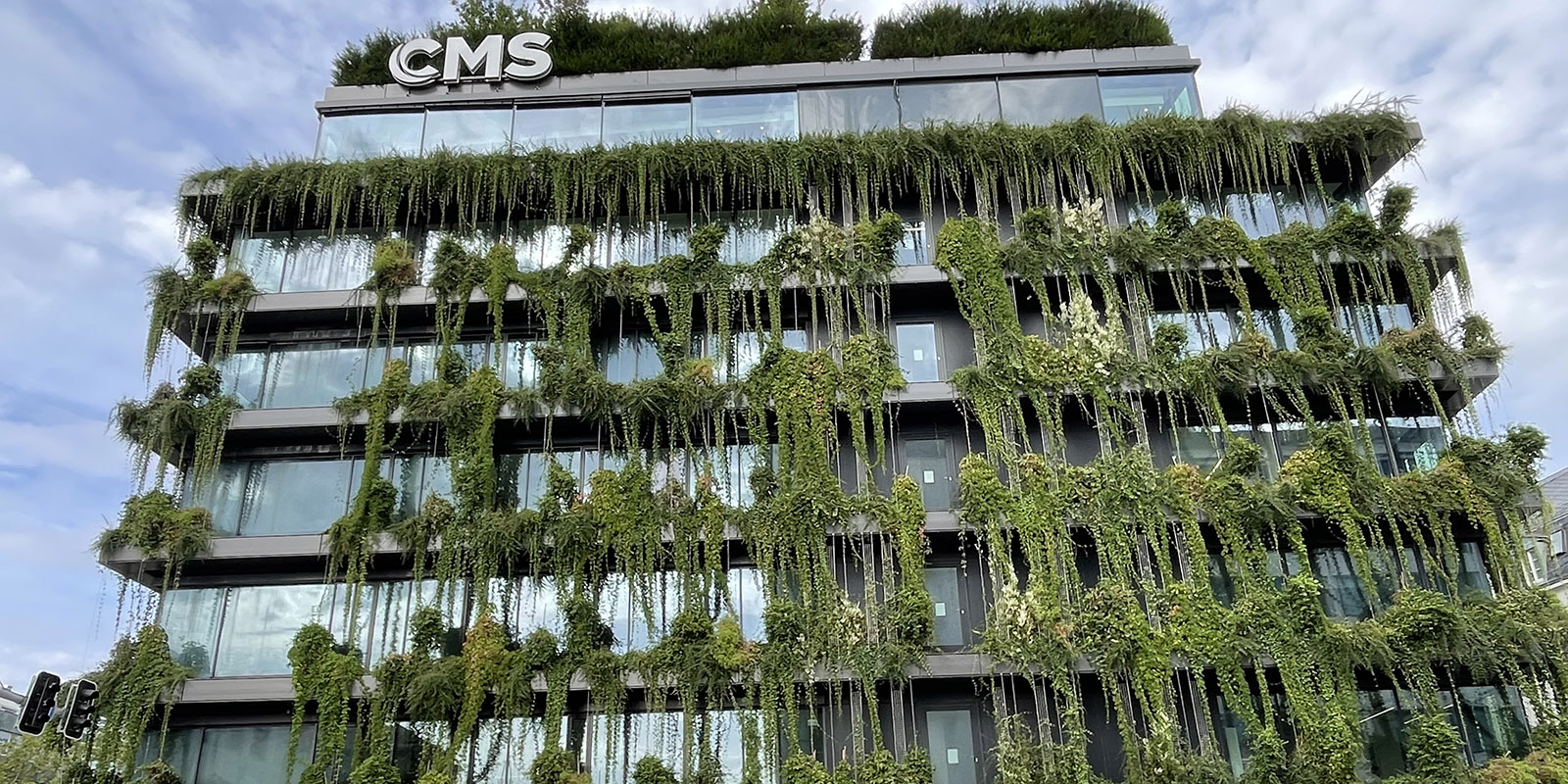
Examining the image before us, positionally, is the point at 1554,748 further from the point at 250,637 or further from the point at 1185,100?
the point at 250,637

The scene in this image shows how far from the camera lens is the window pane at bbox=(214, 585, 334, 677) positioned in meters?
20.0

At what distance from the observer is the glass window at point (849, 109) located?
24.8 metres

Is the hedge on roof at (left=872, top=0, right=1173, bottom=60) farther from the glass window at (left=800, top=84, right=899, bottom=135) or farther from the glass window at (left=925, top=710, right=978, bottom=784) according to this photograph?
the glass window at (left=925, top=710, right=978, bottom=784)

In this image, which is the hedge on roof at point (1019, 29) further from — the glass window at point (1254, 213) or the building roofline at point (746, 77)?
the glass window at point (1254, 213)

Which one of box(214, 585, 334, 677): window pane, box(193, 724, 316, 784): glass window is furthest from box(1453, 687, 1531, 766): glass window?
A: box(214, 585, 334, 677): window pane

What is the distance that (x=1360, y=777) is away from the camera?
698 inches

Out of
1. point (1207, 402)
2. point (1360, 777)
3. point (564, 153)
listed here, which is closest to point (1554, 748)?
point (1360, 777)

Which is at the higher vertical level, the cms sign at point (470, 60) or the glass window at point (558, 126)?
the cms sign at point (470, 60)

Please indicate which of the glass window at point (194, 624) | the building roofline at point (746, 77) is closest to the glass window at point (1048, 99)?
the building roofline at point (746, 77)

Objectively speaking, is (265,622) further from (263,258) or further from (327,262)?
(263,258)

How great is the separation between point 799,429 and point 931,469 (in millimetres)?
2876

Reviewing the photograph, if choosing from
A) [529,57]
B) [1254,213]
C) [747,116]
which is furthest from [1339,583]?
[529,57]

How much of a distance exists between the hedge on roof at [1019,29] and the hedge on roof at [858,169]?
3367 millimetres

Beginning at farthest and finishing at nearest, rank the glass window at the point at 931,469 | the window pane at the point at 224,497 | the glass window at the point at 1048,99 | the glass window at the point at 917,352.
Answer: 1. the glass window at the point at 1048,99
2. the glass window at the point at 917,352
3. the window pane at the point at 224,497
4. the glass window at the point at 931,469
